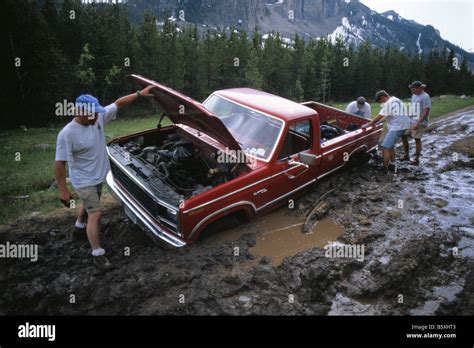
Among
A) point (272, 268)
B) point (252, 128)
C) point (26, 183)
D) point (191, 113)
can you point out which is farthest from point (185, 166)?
point (26, 183)

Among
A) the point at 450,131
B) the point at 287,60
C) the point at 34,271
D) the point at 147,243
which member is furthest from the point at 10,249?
the point at 287,60

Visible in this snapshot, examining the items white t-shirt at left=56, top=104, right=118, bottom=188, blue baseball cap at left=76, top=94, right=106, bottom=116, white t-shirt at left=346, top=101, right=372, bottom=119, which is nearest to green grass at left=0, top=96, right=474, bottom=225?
white t-shirt at left=56, top=104, right=118, bottom=188

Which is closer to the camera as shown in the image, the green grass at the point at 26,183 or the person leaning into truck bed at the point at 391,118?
the green grass at the point at 26,183

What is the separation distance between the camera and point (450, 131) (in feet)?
42.5

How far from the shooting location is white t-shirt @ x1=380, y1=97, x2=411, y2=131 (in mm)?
7789

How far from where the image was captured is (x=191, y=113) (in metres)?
5.15

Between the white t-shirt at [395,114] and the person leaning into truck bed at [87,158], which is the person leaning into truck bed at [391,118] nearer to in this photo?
the white t-shirt at [395,114]

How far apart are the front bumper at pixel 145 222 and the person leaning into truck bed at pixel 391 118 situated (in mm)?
5650

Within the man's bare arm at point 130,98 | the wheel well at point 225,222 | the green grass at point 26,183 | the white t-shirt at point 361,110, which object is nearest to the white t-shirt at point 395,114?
the white t-shirt at point 361,110

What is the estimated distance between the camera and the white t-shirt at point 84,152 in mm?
4117

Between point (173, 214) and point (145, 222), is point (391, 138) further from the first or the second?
point (145, 222)

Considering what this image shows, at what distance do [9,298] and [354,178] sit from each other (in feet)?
21.5

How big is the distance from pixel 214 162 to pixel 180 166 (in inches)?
21.3

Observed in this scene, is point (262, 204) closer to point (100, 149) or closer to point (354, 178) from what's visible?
point (100, 149)
